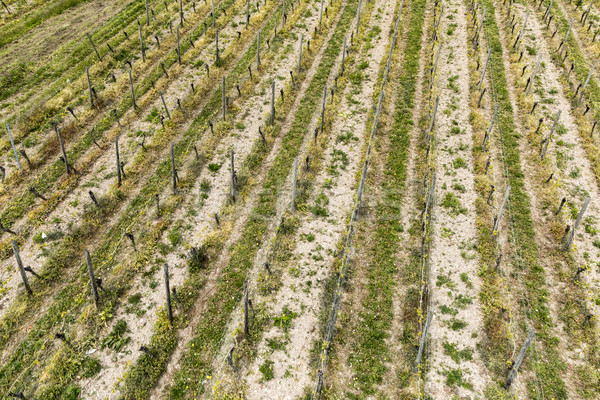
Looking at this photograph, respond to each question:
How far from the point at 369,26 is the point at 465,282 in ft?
76.0

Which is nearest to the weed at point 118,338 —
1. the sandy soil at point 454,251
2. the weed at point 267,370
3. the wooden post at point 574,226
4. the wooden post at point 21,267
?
the wooden post at point 21,267

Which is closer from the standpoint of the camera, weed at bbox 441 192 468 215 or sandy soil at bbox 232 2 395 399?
→ sandy soil at bbox 232 2 395 399

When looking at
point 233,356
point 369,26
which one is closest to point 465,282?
point 233,356

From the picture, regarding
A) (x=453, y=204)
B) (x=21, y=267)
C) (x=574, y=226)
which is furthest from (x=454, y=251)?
(x=21, y=267)

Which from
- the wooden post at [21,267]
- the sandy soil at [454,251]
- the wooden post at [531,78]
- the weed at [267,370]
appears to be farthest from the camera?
the wooden post at [531,78]

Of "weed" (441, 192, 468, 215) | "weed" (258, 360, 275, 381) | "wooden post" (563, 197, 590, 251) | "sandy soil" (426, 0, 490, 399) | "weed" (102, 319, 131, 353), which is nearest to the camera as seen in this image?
"weed" (258, 360, 275, 381)

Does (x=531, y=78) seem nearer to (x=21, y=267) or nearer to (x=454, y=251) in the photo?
(x=454, y=251)

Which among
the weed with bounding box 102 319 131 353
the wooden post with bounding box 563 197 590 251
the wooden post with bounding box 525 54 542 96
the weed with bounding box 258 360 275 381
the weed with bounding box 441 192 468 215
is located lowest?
the weed with bounding box 258 360 275 381

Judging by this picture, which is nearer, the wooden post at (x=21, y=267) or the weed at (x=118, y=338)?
the weed at (x=118, y=338)

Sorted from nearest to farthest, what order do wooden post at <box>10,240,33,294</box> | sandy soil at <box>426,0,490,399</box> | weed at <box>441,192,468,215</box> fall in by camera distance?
1. sandy soil at <box>426,0,490,399</box>
2. wooden post at <box>10,240,33,294</box>
3. weed at <box>441,192,468,215</box>

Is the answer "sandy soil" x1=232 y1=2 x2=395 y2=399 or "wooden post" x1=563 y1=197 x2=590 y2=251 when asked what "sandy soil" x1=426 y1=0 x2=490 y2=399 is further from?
"sandy soil" x1=232 y1=2 x2=395 y2=399

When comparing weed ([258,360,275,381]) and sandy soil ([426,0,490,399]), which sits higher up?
sandy soil ([426,0,490,399])

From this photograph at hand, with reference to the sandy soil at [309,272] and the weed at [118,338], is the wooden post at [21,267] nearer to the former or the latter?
the weed at [118,338]

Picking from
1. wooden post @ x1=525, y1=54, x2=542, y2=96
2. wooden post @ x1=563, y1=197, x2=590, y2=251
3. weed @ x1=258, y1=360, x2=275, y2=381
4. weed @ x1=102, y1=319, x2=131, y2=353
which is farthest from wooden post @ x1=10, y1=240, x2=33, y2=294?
wooden post @ x1=525, y1=54, x2=542, y2=96
